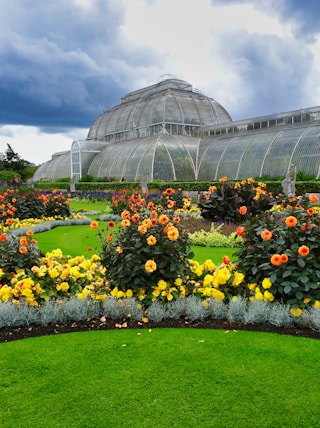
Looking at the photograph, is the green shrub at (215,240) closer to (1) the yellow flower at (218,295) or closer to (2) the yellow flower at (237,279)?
(2) the yellow flower at (237,279)

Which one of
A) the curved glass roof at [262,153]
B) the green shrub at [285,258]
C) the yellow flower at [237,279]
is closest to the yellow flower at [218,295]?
the yellow flower at [237,279]

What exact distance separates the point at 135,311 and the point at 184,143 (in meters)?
35.3

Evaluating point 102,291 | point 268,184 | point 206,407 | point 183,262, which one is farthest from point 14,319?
point 268,184

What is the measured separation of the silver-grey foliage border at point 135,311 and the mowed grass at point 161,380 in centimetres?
35

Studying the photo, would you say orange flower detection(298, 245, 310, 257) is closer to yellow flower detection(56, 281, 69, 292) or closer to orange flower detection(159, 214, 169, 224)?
orange flower detection(159, 214, 169, 224)

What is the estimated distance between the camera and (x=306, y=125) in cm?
3191

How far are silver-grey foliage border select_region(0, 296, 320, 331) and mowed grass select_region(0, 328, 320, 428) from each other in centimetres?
35

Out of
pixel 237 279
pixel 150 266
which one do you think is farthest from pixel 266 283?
pixel 150 266

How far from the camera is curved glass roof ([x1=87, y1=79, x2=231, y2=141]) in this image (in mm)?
45000

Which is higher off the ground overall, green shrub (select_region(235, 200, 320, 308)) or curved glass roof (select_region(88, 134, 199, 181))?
curved glass roof (select_region(88, 134, 199, 181))

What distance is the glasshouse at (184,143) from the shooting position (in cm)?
3138

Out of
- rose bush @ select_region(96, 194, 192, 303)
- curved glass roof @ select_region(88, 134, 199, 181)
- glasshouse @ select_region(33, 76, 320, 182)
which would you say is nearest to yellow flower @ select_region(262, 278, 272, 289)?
rose bush @ select_region(96, 194, 192, 303)

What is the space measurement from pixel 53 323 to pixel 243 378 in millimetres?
2514

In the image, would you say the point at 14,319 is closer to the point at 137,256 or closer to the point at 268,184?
the point at 137,256
